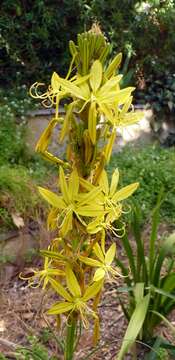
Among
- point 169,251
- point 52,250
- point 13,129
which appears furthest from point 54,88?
point 13,129

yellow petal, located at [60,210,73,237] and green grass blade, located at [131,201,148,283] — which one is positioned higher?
yellow petal, located at [60,210,73,237]

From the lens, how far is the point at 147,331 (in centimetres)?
263

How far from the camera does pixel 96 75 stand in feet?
4.17

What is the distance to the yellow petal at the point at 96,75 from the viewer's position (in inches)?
49.7

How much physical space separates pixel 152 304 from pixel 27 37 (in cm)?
374

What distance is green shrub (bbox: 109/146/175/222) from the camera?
4248 mm

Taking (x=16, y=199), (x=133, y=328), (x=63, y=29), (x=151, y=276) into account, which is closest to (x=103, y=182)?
(x=133, y=328)

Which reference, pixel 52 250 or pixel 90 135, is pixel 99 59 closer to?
pixel 90 135

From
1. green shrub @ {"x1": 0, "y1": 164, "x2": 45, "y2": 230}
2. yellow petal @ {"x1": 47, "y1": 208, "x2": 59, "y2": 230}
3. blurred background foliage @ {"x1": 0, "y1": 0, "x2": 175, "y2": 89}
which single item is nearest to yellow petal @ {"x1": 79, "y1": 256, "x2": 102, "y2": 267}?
yellow petal @ {"x1": 47, "y1": 208, "x2": 59, "y2": 230}

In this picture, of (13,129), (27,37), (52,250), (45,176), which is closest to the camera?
(52,250)

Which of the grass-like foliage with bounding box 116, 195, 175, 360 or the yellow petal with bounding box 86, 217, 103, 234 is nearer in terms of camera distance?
the yellow petal with bounding box 86, 217, 103, 234

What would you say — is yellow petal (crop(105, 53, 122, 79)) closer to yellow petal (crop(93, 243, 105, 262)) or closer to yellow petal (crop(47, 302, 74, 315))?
yellow petal (crop(93, 243, 105, 262))

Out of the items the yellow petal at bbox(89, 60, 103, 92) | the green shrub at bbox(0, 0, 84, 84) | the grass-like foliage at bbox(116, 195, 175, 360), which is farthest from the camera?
the green shrub at bbox(0, 0, 84, 84)

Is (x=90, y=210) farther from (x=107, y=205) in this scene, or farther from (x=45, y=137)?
(x=45, y=137)
